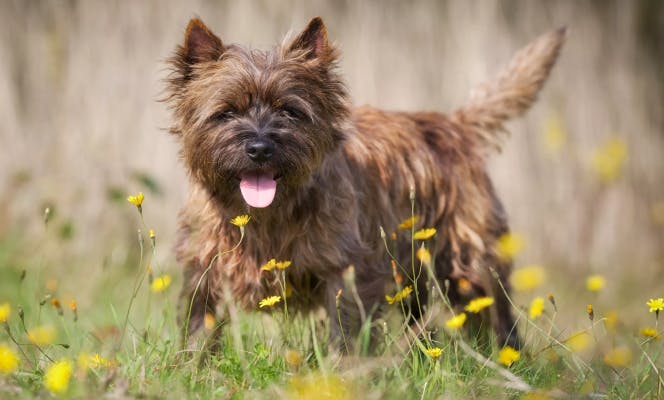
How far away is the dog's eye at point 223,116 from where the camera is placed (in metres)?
4.11

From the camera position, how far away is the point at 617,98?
27.3ft

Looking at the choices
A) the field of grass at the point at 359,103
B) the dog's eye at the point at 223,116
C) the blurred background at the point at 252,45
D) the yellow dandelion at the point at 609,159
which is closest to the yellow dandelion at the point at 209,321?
the dog's eye at the point at 223,116

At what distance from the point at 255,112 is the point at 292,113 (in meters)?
0.17

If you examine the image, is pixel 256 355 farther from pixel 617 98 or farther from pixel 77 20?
pixel 617 98

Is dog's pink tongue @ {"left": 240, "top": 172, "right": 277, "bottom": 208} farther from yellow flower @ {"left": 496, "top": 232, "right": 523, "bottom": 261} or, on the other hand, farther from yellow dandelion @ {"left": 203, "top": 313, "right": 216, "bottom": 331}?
yellow flower @ {"left": 496, "top": 232, "right": 523, "bottom": 261}

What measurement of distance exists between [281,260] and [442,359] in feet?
2.71

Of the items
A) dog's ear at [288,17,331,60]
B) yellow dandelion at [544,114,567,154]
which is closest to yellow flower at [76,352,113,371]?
dog's ear at [288,17,331,60]

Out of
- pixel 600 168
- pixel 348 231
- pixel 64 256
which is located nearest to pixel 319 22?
pixel 348 231

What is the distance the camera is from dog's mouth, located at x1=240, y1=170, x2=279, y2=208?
399cm

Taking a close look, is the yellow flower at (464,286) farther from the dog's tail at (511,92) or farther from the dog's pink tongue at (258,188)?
the dog's pink tongue at (258,188)

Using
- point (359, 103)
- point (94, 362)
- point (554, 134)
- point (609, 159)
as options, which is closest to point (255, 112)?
point (94, 362)

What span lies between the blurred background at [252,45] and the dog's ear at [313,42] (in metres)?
2.87

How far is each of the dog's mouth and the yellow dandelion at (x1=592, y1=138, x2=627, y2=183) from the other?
4.81m

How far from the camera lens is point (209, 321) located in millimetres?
4012
